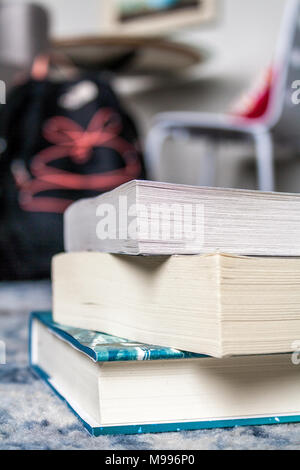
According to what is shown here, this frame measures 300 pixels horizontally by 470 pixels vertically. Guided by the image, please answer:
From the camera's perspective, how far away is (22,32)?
1868 mm

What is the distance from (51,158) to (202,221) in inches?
41.5

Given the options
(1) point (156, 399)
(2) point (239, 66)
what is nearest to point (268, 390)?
(1) point (156, 399)

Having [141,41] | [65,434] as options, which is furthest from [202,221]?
[141,41]

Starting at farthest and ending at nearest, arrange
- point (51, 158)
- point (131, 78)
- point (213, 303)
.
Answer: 1. point (131, 78)
2. point (51, 158)
3. point (213, 303)

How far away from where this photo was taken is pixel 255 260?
0.38 metres

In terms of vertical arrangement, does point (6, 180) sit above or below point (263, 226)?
above

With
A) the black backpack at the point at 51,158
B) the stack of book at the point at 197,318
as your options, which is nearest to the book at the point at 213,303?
the stack of book at the point at 197,318

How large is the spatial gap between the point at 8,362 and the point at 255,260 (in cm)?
37

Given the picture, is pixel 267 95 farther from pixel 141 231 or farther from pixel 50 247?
pixel 141 231

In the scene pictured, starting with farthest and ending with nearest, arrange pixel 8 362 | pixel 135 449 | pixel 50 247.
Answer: pixel 50 247
pixel 8 362
pixel 135 449

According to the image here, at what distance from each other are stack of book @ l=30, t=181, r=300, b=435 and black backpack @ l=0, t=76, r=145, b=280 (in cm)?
82

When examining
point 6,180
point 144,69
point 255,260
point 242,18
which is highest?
point 242,18

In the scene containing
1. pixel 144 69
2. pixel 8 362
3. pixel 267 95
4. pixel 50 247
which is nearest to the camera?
pixel 8 362

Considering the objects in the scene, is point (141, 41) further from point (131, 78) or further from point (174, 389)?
point (174, 389)
